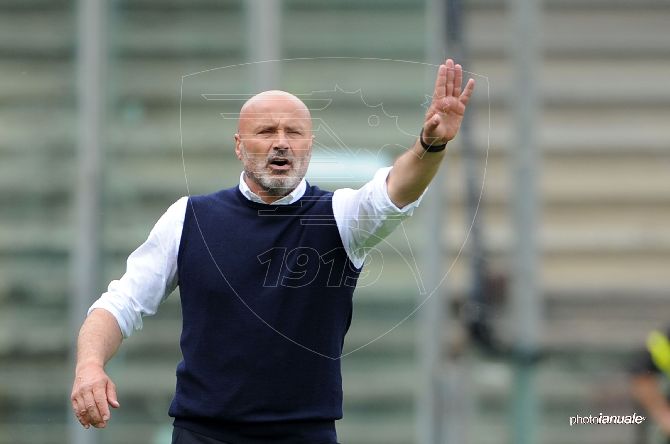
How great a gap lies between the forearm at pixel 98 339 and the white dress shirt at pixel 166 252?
0.08 ft

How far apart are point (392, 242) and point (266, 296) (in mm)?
3412

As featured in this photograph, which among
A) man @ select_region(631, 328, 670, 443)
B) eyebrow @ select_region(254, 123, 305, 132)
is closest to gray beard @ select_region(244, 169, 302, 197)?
eyebrow @ select_region(254, 123, 305, 132)

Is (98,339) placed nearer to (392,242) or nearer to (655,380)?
(655,380)

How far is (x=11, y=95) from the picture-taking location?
24.7 ft

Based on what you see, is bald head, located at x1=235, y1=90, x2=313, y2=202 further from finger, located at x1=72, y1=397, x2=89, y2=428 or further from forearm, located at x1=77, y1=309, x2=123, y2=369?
finger, located at x1=72, y1=397, x2=89, y2=428

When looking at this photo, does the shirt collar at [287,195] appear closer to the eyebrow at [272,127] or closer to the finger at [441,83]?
the eyebrow at [272,127]

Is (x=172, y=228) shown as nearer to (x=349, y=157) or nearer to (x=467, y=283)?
(x=349, y=157)

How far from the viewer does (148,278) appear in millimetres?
3758

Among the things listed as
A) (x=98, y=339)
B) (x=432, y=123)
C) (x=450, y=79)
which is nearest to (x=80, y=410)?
(x=98, y=339)


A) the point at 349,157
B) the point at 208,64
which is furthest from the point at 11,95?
the point at 349,157

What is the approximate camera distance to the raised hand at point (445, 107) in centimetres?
342

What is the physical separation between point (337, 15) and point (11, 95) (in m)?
1.75

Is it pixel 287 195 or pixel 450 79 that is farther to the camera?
pixel 287 195

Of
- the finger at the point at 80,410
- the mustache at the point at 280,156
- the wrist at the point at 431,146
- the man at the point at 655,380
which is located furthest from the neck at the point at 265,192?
the man at the point at 655,380
